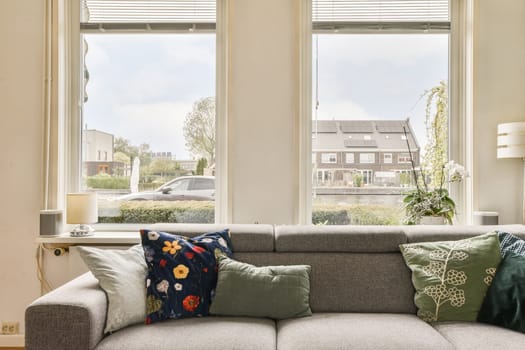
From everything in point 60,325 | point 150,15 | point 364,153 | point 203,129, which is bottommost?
point 60,325

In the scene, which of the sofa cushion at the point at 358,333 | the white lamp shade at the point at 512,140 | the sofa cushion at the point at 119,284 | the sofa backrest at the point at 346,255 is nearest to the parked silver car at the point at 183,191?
the sofa backrest at the point at 346,255

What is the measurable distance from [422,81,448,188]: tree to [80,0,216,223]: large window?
1634 mm

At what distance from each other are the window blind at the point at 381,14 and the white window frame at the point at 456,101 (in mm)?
95

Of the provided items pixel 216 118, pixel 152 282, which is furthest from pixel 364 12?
pixel 152 282

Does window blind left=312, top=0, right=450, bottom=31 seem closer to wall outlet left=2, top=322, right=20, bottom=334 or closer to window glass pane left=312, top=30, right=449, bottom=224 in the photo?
window glass pane left=312, top=30, right=449, bottom=224

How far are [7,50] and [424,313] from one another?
3.17 meters

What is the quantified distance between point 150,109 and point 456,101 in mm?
2310

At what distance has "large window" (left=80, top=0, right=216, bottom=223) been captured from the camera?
2.87 meters

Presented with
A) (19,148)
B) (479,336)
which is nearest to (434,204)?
(479,336)

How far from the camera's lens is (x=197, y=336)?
1650 mm

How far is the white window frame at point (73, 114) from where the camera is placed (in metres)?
2.73

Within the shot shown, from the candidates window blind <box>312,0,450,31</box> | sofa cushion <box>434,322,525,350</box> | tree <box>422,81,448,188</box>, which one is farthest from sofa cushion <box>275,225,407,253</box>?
window blind <box>312,0,450,31</box>

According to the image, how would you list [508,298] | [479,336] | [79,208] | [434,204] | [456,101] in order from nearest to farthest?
[479,336] < [508,298] < [79,208] < [434,204] < [456,101]

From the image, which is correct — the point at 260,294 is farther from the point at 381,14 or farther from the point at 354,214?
the point at 381,14
